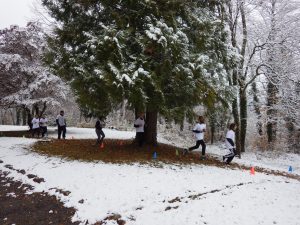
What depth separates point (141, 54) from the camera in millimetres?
11734

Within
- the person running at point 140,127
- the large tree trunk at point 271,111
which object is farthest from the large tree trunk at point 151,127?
the large tree trunk at point 271,111

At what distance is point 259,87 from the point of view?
26438 millimetres

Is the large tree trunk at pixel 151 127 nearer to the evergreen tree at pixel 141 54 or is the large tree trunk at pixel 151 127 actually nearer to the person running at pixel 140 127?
the person running at pixel 140 127

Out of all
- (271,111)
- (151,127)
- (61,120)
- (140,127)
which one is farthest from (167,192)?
(271,111)

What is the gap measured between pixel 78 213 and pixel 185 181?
3.52m

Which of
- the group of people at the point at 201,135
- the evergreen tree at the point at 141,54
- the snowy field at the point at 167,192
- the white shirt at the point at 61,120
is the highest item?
the evergreen tree at the point at 141,54

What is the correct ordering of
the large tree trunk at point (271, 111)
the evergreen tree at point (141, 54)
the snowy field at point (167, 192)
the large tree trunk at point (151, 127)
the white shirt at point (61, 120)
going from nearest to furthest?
the snowy field at point (167, 192)
the evergreen tree at point (141, 54)
the large tree trunk at point (151, 127)
the white shirt at point (61, 120)
the large tree trunk at point (271, 111)

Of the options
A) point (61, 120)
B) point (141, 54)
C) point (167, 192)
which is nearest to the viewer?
point (167, 192)

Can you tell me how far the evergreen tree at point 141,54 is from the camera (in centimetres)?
1120

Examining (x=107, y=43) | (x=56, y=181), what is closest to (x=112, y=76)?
(x=107, y=43)

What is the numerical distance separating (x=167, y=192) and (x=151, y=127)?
632cm

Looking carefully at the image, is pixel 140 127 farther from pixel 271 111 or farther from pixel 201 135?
pixel 271 111

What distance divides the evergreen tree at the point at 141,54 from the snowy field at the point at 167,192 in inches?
98.1

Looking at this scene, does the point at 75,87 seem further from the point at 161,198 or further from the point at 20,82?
the point at 20,82
